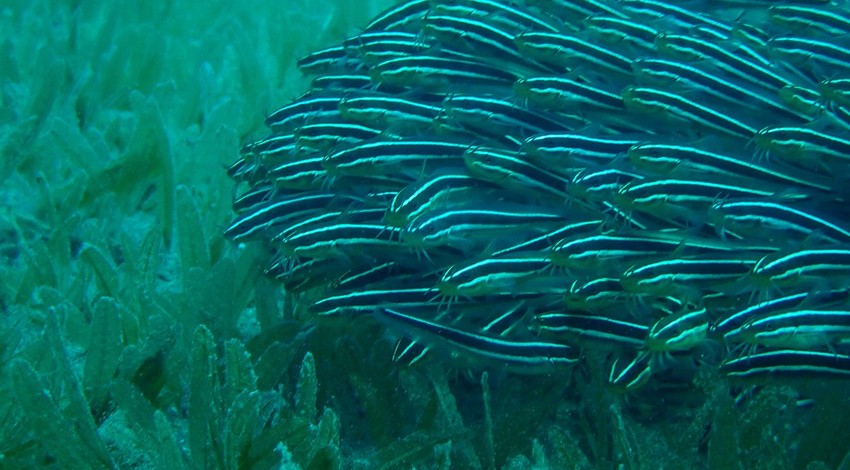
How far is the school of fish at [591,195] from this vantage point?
2.96 meters

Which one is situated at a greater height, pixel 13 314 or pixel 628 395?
pixel 13 314

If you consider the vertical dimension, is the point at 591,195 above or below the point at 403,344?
above

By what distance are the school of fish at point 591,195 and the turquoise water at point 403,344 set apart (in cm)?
2

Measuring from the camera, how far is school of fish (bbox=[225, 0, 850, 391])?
9.70 feet

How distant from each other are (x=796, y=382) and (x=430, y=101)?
99.1 inches

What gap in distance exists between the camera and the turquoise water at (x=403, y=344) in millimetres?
2912

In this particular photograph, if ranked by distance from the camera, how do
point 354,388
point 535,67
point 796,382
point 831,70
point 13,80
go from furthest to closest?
point 13,80, point 535,67, point 831,70, point 354,388, point 796,382

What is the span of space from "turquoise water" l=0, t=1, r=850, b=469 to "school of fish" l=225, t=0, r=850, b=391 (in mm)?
24

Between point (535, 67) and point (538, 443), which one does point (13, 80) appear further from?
point (538, 443)

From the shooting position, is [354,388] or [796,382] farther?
[354,388]

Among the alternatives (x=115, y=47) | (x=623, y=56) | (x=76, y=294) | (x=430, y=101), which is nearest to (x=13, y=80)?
(x=115, y=47)

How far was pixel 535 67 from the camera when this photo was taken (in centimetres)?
416

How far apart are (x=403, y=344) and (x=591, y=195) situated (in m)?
1.14

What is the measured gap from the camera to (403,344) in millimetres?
3252
